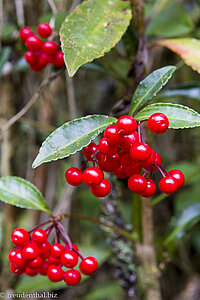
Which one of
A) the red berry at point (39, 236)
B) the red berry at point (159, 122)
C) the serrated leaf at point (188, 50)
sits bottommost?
the red berry at point (39, 236)

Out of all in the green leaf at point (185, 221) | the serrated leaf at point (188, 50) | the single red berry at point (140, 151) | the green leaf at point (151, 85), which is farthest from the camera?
the green leaf at point (185, 221)

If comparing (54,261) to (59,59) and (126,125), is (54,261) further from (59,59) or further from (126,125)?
(59,59)

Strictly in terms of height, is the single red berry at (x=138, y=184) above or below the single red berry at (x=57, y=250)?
above

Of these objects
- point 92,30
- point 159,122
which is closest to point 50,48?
point 92,30

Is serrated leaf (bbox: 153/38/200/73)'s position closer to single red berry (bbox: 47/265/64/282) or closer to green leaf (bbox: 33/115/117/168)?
green leaf (bbox: 33/115/117/168)

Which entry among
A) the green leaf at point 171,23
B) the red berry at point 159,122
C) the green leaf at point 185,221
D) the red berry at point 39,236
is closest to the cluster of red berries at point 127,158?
the red berry at point 159,122

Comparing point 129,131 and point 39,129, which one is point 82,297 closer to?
point 39,129

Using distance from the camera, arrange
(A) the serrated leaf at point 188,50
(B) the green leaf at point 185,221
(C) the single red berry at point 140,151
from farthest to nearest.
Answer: (B) the green leaf at point 185,221
(A) the serrated leaf at point 188,50
(C) the single red berry at point 140,151

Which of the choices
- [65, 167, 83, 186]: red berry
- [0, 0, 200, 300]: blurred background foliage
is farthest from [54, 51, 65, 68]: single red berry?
[65, 167, 83, 186]: red berry

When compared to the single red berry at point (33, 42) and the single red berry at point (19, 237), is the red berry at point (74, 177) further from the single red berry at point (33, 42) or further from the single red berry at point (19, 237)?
the single red berry at point (33, 42)
